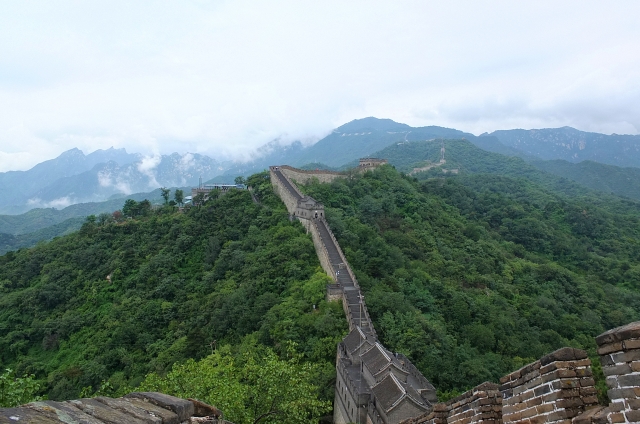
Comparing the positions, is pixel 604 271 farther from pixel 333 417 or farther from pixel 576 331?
pixel 333 417

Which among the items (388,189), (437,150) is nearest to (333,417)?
(388,189)

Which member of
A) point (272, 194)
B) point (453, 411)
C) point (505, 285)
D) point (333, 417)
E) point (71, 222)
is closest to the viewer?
point (453, 411)

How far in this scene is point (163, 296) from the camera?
46875mm

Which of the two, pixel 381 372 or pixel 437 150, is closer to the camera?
pixel 381 372

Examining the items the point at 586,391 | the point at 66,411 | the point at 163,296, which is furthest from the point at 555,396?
the point at 163,296

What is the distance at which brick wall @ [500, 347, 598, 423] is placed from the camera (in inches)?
175

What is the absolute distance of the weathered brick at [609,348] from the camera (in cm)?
377

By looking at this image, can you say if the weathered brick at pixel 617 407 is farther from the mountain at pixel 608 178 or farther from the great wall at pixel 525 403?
the mountain at pixel 608 178

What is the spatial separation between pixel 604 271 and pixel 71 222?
169 meters

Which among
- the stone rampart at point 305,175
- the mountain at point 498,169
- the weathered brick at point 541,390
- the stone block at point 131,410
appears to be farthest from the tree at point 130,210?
the mountain at point 498,169

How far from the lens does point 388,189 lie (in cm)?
6712

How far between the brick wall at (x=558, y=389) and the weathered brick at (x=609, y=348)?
0.54 metres

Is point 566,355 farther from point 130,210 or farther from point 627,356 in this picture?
point 130,210

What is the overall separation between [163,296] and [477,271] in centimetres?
3884
